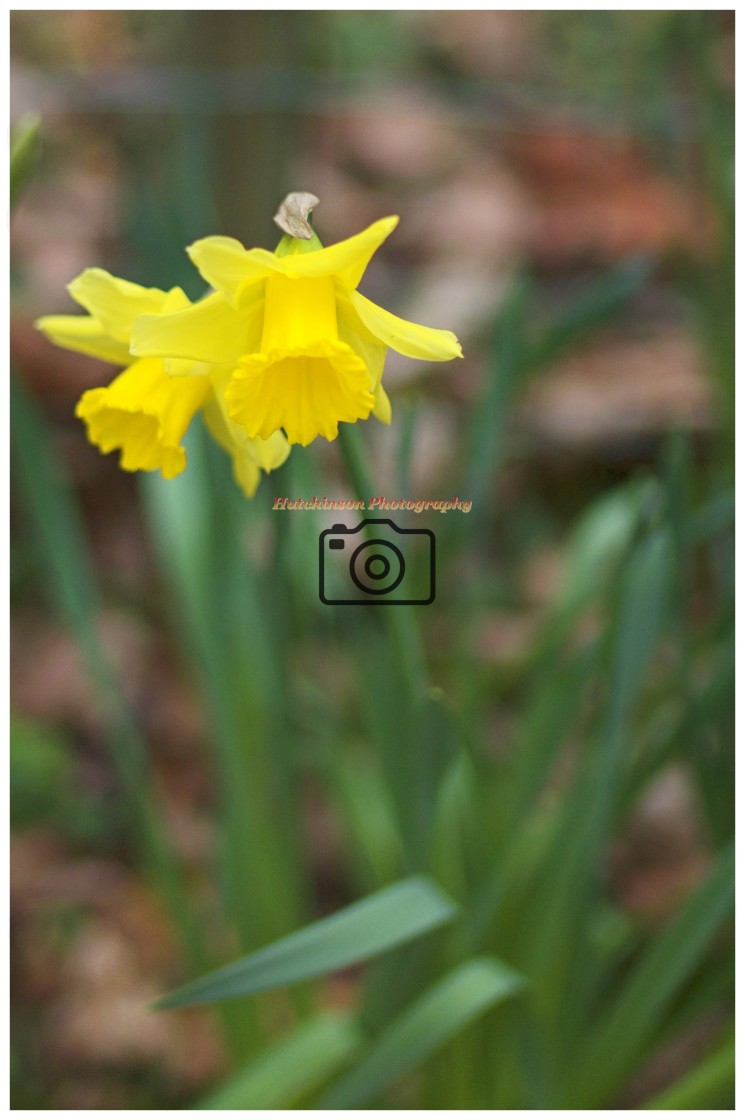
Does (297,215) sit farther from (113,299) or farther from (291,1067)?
(291,1067)

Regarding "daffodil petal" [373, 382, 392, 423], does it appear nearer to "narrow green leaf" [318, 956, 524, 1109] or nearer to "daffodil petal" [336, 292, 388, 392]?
"daffodil petal" [336, 292, 388, 392]

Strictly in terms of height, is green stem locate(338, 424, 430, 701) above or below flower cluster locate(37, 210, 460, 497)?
below

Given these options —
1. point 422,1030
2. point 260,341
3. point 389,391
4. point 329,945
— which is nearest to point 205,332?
point 260,341

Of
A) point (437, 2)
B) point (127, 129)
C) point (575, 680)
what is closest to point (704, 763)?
point (575, 680)

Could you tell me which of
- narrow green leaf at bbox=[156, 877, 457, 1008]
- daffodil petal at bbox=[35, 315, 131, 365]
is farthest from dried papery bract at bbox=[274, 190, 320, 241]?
narrow green leaf at bbox=[156, 877, 457, 1008]

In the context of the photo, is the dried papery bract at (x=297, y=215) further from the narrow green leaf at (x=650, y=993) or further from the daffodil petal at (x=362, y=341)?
the narrow green leaf at (x=650, y=993)

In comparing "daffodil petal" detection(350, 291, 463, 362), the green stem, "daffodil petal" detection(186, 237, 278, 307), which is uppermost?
"daffodil petal" detection(186, 237, 278, 307)
